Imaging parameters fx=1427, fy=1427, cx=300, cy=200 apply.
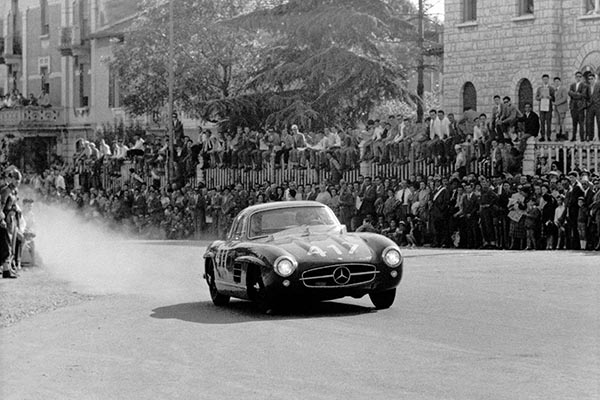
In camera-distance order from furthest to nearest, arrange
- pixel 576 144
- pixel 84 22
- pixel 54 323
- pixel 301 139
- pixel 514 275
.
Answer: pixel 84 22, pixel 301 139, pixel 576 144, pixel 514 275, pixel 54 323

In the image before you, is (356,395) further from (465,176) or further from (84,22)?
(84,22)

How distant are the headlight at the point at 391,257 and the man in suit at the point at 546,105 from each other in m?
17.7

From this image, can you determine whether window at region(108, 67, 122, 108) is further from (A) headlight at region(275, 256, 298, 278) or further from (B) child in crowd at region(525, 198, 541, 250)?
(A) headlight at region(275, 256, 298, 278)

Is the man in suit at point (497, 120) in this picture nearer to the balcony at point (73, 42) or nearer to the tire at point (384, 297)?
the tire at point (384, 297)

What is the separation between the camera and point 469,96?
46.0 metres

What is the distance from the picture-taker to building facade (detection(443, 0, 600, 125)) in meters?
41.4

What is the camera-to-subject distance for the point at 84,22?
239 ft

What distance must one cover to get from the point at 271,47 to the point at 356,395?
3776 centimetres

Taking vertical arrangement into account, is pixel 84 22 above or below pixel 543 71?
above

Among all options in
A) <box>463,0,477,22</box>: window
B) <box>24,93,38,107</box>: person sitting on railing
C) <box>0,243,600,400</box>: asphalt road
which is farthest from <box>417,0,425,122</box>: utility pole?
<box>24,93,38,107</box>: person sitting on railing

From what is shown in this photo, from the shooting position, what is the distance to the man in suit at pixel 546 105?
34200mm

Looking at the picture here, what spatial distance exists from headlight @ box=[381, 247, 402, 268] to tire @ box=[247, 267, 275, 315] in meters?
1.48

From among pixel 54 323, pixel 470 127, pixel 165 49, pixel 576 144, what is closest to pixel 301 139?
pixel 470 127

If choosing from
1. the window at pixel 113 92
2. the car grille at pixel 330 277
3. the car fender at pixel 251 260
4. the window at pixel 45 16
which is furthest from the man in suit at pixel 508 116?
the window at pixel 45 16
